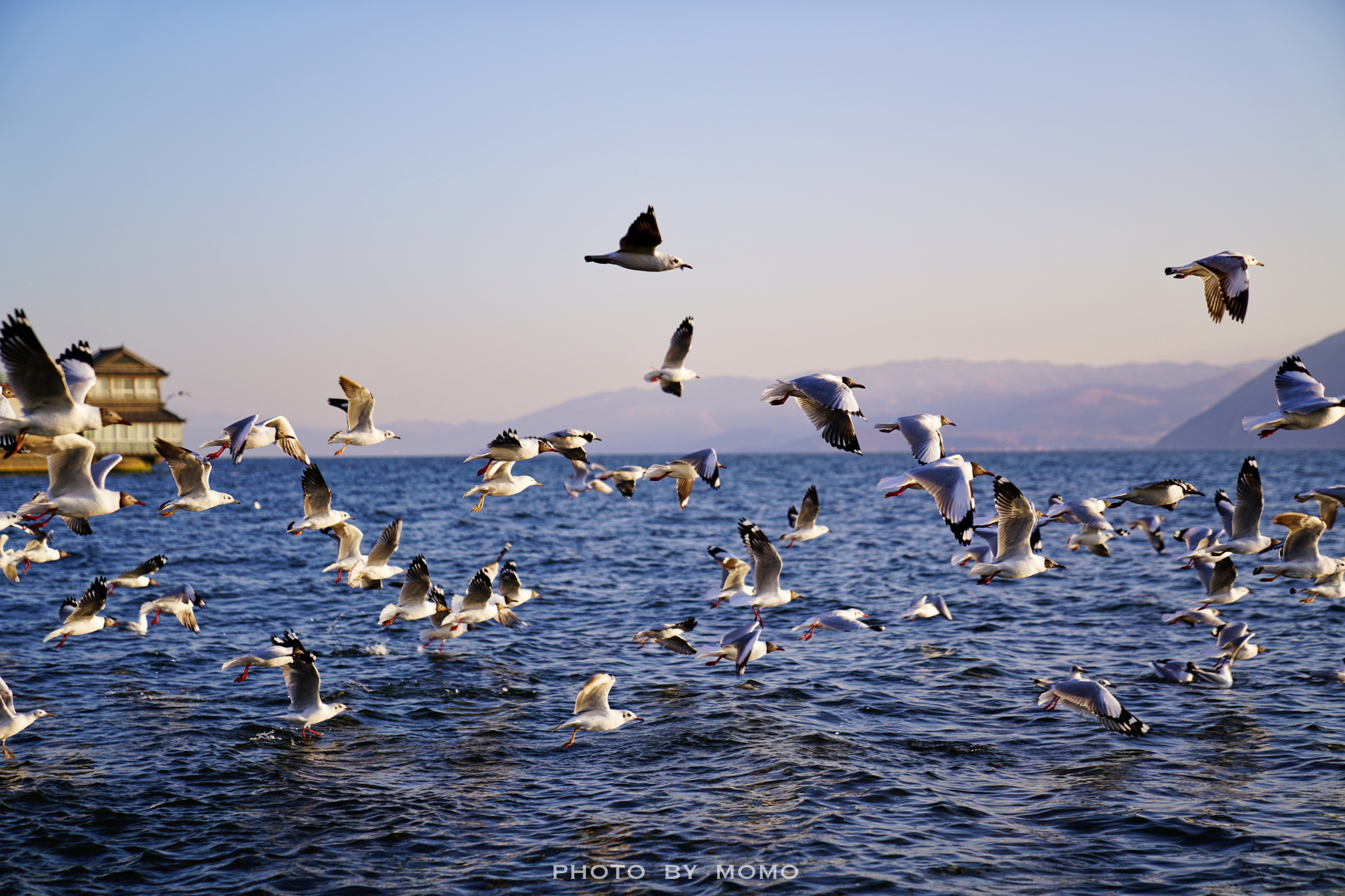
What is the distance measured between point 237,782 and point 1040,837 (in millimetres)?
8449

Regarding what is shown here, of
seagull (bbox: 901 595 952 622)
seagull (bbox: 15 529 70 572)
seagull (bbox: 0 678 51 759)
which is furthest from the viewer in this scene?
seagull (bbox: 901 595 952 622)

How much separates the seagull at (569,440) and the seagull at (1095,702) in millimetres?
6580

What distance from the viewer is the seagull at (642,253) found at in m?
10.7

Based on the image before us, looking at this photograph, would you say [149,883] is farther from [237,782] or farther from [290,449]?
[290,449]

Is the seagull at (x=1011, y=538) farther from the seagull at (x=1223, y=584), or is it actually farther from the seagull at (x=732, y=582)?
the seagull at (x=1223, y=584)

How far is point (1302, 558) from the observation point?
13289mm

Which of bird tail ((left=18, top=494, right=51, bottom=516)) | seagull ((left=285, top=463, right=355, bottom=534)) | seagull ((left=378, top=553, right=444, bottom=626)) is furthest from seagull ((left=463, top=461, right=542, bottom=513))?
bird tail ((left=18, top=494, right=51, bottom=516))

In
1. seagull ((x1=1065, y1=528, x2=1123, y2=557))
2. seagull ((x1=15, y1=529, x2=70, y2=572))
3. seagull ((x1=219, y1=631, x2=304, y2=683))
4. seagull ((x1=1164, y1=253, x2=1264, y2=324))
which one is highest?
seagull ((x1=1164, y1=253, x2=1264, y2=324))

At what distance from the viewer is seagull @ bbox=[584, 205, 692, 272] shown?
10.7m

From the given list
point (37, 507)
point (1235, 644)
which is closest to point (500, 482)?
point (37, 507)

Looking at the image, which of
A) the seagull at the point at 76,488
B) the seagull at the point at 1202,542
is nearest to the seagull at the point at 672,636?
the seagull at the point at 76,488

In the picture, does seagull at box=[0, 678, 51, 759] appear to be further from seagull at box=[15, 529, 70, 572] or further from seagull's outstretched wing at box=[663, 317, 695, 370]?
seagull's outstretched wing at box=[663, 317, 695, 370]

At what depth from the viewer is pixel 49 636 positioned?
14734mm

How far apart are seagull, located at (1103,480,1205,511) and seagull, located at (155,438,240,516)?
11.4 m
